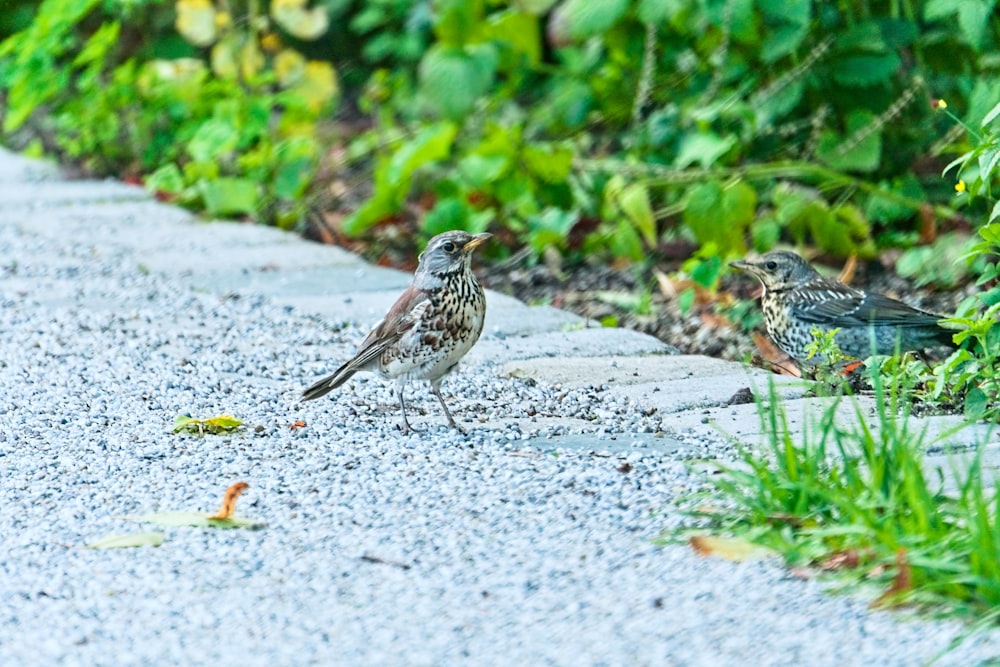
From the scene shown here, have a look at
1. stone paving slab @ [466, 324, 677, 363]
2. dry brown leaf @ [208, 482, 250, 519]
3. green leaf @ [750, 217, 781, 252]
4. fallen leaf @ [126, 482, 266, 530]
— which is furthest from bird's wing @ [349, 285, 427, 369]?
green leaf @ [750, 217, 781, 252]

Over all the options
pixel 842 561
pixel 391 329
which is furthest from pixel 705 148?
pixel 842 561

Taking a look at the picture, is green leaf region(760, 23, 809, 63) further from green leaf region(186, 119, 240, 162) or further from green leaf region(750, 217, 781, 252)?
green leaf region(186, 119, 240, 162)

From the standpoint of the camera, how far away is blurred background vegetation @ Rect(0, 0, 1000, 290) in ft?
22.0

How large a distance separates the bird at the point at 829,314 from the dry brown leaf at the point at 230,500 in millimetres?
2142

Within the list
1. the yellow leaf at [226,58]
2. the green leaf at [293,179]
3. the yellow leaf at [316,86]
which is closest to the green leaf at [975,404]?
the green leaf at [293,179]

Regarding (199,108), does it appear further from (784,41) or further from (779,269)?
(779,269)

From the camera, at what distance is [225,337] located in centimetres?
574

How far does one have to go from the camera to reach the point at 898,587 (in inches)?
117

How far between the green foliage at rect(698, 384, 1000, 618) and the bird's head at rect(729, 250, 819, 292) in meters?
2.06

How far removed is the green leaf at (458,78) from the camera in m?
7.54

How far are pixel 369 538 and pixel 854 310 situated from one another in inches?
101

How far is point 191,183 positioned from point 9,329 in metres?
2.73

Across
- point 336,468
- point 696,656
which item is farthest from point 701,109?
point 696,656

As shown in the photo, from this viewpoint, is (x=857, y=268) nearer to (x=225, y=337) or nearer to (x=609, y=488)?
(x=225, y=337)
